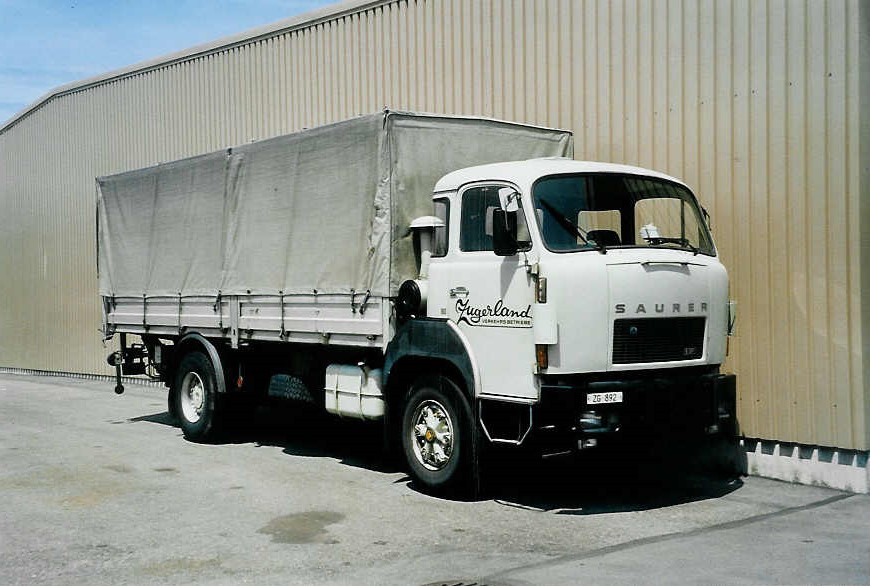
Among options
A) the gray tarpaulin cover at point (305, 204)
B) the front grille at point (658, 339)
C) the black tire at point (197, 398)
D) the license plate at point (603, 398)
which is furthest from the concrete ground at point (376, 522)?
the gray tarpaulin cover at point (305, 204)

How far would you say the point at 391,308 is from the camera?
943cm

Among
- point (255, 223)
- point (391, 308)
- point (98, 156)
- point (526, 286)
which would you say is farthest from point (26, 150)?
point (526, 286)

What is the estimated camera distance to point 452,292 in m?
8.88

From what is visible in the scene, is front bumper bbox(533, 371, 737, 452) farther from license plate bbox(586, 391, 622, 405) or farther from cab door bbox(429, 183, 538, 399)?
cab door bbox(429, 183, 538, 399)

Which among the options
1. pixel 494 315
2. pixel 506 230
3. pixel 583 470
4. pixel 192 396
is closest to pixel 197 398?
pixel 192 396

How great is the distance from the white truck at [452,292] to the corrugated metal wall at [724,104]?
103 centimetres

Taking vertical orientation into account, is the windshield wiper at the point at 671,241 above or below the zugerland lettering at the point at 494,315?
above

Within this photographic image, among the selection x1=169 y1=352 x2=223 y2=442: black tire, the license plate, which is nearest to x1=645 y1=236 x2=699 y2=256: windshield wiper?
the license plate

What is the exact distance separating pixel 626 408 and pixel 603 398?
0.24 m

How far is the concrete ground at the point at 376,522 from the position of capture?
6.45m

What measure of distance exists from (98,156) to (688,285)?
53.0ft

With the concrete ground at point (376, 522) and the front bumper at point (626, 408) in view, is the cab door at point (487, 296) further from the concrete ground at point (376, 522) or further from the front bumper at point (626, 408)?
the concrete ground at point (376, 522)

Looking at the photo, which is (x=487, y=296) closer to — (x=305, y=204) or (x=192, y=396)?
(x=305, y=204)

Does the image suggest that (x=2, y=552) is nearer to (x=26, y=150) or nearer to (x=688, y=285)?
(x=688, y=285)
